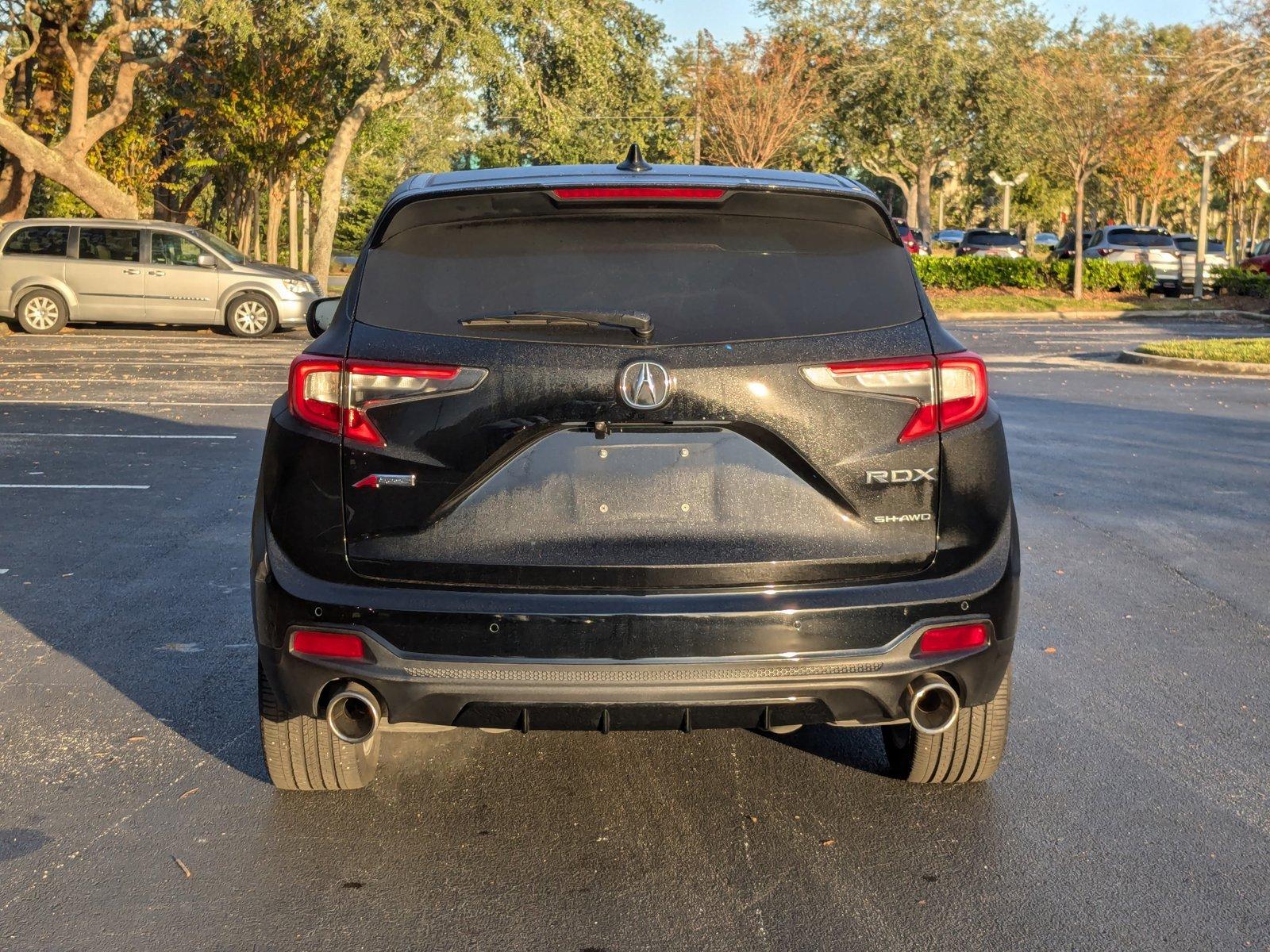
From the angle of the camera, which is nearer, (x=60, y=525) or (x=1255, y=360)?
(x=60, y=525)

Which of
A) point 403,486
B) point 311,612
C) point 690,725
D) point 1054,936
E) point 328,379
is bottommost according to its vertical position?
point 1054,936

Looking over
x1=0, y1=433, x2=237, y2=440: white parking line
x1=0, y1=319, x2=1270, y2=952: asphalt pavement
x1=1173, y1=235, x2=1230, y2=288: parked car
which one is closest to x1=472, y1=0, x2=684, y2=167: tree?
x1=1173, y1=235, x2=1230, y2=288: parked car

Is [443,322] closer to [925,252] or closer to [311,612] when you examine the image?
[311,612]

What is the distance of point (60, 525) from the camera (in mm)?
8664

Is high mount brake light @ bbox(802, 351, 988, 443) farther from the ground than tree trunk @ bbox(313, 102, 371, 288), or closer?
closer

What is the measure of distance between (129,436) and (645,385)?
1000cm

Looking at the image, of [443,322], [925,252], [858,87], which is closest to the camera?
[443,322]

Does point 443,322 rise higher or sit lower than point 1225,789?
higher

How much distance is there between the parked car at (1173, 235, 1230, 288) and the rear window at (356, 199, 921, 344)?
37564mm

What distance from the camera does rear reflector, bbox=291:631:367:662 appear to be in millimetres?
3688

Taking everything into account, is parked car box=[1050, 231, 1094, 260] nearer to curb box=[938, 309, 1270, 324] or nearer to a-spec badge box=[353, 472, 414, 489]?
curb box=[938, 309, 1270, 324]

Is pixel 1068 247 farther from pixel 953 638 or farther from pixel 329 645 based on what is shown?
pixel 329 645

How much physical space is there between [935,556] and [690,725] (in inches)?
29.7

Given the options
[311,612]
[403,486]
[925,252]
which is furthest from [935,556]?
[925,252]
